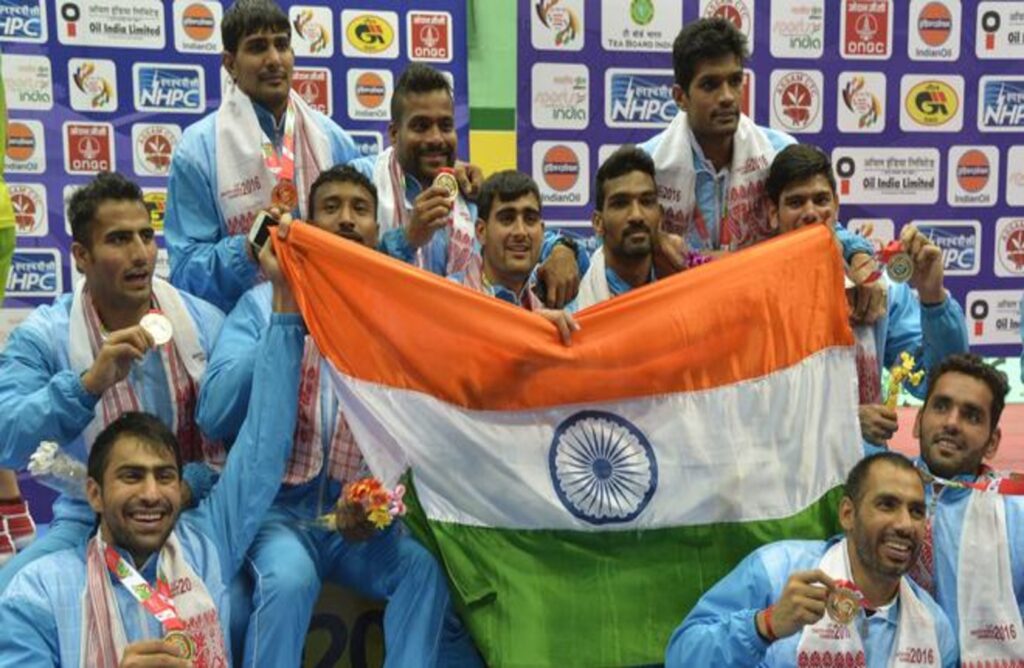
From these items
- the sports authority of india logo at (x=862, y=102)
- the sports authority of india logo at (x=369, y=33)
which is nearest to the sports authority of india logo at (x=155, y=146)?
the sports authority of india logo at (x=369, y=33)

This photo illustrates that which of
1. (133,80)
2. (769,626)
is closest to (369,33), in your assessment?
(133,80)

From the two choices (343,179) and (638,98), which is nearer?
(343,179)

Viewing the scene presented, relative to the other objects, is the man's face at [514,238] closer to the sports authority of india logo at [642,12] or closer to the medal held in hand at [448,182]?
the medal held in hand at [448,182]

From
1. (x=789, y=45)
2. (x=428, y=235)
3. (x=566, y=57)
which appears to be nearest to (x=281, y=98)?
(x=428, y=235)

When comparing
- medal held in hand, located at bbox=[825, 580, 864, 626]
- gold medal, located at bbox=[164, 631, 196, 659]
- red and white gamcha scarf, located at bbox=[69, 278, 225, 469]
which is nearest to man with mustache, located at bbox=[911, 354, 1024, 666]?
medal held in hand, located at bbox=[825, 580, 864, 626]

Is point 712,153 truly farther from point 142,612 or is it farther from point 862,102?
point 862,102

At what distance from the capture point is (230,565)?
350 centimetres

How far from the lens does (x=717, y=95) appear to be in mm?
4387

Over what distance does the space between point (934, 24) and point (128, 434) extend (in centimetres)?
557

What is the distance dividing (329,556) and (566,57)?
3.71m

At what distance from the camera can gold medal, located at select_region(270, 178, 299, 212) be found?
4.42 metres

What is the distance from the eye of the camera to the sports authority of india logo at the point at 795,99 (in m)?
6.82

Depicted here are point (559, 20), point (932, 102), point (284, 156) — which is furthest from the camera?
point (932, 102)

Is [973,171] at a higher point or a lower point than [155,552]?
higher
